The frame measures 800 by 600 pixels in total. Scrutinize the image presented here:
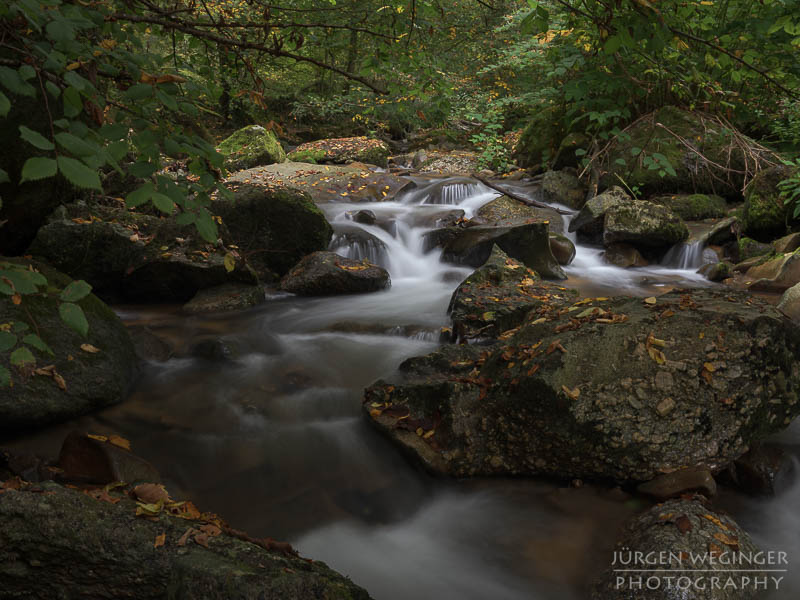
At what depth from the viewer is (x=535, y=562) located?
9.27ft

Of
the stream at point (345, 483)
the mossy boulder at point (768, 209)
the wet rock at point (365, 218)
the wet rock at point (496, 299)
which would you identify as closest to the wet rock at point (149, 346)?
the stream at point (345, 483)

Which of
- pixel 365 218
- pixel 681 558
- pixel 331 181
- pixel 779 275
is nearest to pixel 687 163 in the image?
pixel 779 275

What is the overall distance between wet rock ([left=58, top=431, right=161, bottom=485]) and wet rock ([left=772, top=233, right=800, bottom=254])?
8.10m

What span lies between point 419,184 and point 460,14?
38.3 feet

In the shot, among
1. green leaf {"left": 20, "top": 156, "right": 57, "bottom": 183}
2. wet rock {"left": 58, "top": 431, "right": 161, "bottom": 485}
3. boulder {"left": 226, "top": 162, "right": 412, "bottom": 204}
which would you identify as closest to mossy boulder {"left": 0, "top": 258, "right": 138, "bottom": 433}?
wet rock {"left": 58, "top": 431, "right": 161, "bottom": 485}

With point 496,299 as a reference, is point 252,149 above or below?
above

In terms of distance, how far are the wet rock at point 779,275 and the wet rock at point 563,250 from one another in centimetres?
249

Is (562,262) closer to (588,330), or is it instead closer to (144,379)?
(588,330)

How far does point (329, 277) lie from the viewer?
6906 mm

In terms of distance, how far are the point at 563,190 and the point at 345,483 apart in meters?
9.19

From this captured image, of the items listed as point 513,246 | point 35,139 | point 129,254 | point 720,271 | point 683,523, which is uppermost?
point 35,139

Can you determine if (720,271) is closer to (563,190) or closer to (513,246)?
(513,246)

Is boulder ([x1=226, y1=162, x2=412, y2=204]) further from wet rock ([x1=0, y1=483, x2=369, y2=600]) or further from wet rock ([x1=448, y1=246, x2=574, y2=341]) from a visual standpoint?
wet rock ([x1=0, y1=483, x2=369, y2=600])

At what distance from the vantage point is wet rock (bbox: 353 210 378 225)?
9.41 meters
